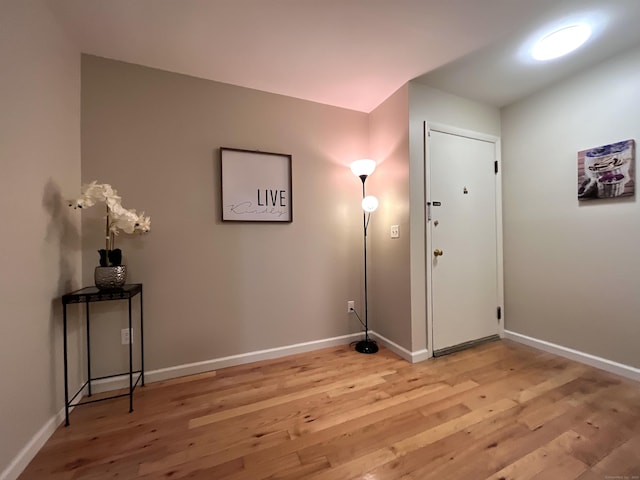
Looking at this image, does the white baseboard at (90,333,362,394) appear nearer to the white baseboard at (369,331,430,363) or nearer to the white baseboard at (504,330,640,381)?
the white baseboard at (369,331,430,363)

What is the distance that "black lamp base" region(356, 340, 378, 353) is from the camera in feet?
7.53

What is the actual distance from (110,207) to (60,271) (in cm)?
46

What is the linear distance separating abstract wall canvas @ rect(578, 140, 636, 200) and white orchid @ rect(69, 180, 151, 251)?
3.25 m

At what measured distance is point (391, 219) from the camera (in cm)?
230

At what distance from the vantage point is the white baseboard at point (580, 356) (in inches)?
70.6

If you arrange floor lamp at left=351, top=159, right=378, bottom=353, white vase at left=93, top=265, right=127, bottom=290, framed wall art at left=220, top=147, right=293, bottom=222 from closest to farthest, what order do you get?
white vase at left=93, top=265, right=127, bottom=290, framed wall art at left=220, top=147, right=293, bottom=222, floor lamp at left=351, top=159, right=378, bottom=353

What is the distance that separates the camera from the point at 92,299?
1.46m

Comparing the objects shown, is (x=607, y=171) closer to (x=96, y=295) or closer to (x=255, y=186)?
(x=255, y=186)

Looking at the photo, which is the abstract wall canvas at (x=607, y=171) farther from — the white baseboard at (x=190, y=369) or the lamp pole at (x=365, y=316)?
the white baseboard at (x=190, y=369)

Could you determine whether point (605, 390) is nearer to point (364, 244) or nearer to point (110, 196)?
point (364, 244)

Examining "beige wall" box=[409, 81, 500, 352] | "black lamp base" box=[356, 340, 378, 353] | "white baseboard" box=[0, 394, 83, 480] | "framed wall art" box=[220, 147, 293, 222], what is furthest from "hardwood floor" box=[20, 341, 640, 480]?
"framed wall art" box=[220, 147, 293, 222]

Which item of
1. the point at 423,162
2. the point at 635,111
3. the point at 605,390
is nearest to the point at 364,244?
the point at 423,162

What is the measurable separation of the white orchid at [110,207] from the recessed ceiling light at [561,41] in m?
2.88

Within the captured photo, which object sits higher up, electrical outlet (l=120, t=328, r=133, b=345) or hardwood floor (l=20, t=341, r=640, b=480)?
electrical outlet (l=120, t=328, r=133, b=345)
